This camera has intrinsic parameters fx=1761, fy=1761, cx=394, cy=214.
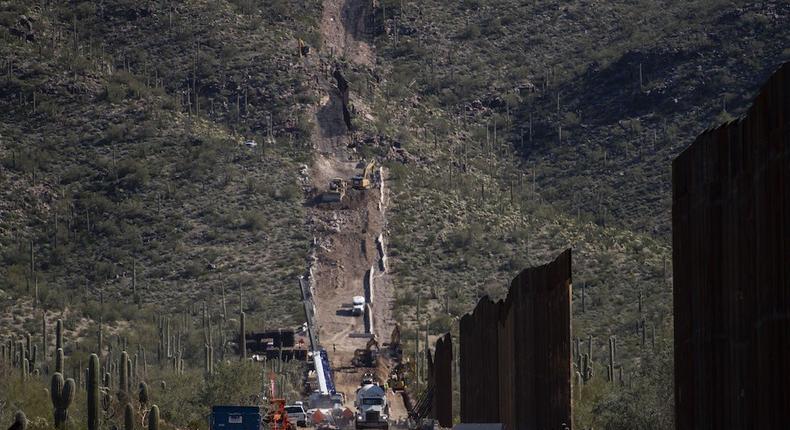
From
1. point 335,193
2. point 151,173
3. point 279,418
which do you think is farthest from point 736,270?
point 151,173

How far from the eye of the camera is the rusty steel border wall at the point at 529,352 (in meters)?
25.4

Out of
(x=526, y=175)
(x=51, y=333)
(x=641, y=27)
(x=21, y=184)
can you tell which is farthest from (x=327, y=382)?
(x=641, y=27)

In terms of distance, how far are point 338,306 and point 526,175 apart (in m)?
23.6

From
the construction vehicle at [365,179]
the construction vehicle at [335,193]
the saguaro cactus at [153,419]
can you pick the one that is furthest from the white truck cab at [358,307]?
the saguaro cactus at [153,419]

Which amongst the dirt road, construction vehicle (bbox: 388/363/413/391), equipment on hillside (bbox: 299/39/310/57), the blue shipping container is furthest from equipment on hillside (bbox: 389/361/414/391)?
equipment on hillside (bbox: 299/39/310/57)

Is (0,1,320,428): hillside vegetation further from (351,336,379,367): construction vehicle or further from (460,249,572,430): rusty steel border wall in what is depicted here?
(460,249,572,430): rusty steel border wall

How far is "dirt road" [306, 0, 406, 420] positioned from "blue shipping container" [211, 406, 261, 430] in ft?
87.6

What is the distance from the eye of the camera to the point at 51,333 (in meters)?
81.4

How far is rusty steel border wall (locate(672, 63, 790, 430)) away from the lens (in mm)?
12125

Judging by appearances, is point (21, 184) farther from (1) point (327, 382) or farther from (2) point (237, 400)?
(2) point (237, 400)

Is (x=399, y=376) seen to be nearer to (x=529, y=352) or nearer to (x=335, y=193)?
(x=335, y=193)

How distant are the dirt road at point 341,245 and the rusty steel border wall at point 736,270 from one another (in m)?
48.9

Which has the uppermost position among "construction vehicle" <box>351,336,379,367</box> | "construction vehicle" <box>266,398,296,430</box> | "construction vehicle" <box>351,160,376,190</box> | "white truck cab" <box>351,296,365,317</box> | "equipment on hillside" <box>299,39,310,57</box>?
"equipment on hillside" <box>299,39,310,57</box>

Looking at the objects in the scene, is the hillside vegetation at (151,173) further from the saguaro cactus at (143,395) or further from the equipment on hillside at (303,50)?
the saguaro cactus at (143,395)
